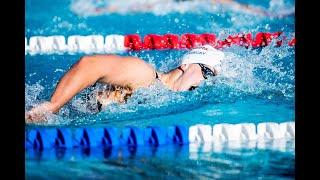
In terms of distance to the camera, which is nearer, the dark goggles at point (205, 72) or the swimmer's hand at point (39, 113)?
the swimmer's hand at point (39, 113)

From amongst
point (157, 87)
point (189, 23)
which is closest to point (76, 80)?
point (157, 87)

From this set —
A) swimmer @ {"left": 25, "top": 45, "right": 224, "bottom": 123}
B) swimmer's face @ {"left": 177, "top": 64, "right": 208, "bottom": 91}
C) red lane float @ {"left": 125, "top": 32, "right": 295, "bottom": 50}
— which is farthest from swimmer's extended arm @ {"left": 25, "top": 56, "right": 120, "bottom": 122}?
swimmer's face @ {"left": 177, "top": 64, "right": 208, "bottom": 91}

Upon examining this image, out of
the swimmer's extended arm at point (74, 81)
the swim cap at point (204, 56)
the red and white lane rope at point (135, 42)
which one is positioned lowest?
the swimmer's extended arm at point (74, 81)

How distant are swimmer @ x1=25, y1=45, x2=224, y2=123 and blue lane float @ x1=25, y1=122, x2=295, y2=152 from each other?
0.27 ft

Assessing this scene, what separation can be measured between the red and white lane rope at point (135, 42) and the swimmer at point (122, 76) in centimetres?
3

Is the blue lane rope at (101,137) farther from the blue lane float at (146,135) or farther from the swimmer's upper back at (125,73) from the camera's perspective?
the swimmer's upper back at (125,73)

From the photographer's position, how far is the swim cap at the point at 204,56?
2178mm

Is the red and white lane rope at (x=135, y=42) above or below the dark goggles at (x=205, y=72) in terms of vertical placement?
above

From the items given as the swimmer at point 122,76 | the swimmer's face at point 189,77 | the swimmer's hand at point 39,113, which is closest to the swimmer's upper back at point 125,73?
the swimmer at point 122,76

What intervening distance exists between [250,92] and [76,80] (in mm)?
667

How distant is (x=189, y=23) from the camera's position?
2.16m

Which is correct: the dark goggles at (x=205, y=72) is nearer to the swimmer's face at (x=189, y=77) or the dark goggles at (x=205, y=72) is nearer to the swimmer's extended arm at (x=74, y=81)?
the swimmer's face at (x=189, y=77)

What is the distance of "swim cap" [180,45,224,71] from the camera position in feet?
7.14
